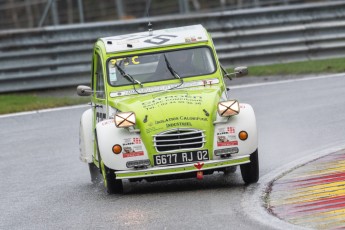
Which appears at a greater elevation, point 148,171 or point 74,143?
point 148,171

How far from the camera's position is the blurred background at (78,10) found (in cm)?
2319

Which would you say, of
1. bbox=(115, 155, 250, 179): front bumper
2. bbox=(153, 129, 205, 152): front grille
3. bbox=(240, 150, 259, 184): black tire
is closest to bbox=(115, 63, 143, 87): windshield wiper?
bbox=(153, 129, 205, 152): front grille

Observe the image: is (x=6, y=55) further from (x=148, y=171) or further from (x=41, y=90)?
(x=148, y=171)

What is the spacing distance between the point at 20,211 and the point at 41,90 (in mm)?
11586

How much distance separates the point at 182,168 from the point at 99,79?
8.63 ft

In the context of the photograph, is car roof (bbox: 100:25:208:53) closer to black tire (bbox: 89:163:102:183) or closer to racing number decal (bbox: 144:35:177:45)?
racing number decal (bbox: 144:35:177:45)

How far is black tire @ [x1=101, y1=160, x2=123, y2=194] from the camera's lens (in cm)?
1134

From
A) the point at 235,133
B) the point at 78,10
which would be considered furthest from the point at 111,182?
the point at 78,10

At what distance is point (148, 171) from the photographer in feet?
36.3

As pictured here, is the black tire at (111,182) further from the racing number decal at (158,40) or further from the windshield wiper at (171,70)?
the racing number decal at (158,40)

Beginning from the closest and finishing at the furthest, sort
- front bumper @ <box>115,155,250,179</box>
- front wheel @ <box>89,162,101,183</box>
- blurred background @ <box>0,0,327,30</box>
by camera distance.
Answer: front bumper @ <box>115,155,250,179</box>
front wheel @ <box>89,162,101,183</box>
blurred background @ <box>0,0,327,30</box>

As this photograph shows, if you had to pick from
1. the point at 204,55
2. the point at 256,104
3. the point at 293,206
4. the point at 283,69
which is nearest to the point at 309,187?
the point at 293,206

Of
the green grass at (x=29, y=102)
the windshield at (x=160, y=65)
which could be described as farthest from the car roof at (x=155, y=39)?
the green grass at (x=29, y=102)

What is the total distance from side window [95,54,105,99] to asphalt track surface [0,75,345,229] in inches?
42.9
